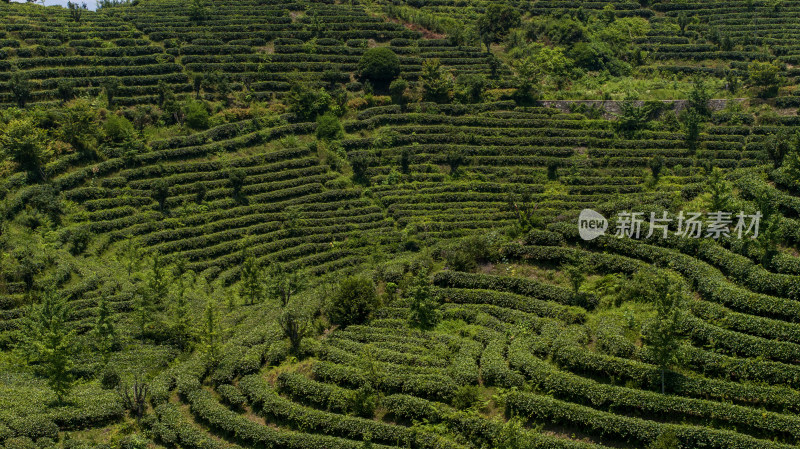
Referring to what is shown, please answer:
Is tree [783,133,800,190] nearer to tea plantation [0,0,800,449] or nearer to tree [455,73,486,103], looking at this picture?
tea plantation [0,0,800,449]

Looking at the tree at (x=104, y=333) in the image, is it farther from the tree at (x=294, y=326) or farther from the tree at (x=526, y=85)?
the tree at (x=526, y=85)

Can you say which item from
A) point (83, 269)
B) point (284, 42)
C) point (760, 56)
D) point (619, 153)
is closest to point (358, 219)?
point (83, 269)

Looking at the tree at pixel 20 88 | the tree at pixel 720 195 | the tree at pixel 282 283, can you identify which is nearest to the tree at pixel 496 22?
the tree at pixel 720 195

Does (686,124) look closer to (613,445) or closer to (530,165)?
(530,165)

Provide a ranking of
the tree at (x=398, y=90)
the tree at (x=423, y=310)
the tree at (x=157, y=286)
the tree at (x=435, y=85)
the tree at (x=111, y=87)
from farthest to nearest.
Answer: the tree at (x=435, y=85) → the tree at (x=398, y=90) → the tree at (x=111, y=87) → the tree at (x=157, y=286) → the tree at (x=423, y=310)

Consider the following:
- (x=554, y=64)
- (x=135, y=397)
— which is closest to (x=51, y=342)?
(x=135, y=397)

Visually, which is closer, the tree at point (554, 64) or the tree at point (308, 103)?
the tree at point (308, 103)

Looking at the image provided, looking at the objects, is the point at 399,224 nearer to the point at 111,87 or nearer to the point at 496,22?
the point at 111,87
